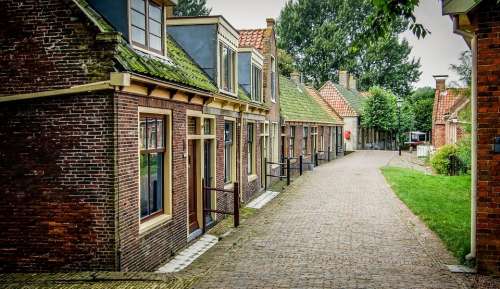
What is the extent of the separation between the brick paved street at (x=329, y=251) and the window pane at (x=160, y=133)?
2.45m

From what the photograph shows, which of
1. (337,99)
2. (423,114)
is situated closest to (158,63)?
(337,99)

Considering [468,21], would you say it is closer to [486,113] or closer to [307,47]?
[486,113]

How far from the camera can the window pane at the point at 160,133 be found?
10.1 meters

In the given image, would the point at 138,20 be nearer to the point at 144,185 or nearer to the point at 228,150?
the point at 144,185

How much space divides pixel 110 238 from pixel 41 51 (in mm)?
3216

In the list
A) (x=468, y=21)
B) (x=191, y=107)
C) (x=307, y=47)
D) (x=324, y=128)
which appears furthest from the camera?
(x=307, y=47)

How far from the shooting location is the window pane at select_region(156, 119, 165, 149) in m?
10.1

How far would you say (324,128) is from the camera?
36906 millimetres

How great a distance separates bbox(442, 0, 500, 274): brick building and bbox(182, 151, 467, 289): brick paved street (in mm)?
800

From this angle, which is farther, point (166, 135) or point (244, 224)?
point (244, 224)

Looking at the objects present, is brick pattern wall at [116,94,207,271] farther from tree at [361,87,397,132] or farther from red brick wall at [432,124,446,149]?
tree at [361,87,397,132]

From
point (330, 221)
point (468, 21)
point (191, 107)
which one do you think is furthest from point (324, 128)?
point (468, 21)

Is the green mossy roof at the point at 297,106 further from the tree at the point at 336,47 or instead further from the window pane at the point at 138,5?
the tree at the point at 336,47

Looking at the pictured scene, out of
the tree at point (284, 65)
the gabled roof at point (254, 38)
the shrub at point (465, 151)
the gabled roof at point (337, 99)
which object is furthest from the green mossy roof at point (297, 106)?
the tree at point (284, 65)
